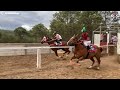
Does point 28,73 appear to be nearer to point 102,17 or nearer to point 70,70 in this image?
point 70,70

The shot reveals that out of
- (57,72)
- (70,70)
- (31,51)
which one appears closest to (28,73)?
(57,72)

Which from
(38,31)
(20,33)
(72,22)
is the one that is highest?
(72,22)

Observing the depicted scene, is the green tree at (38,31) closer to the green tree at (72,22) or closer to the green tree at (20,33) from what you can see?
the green tree at (20,33)

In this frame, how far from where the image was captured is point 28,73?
9.77 meters

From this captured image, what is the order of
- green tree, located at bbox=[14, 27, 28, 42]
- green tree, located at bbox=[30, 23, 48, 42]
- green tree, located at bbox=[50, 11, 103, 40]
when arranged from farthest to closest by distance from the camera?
green tree, located at bbox=[50, 11, 103, 40] → green tree, located at bbox=[30, 23, 48, 42] → green tree, located at bbox=[14, 27, 28, 42]

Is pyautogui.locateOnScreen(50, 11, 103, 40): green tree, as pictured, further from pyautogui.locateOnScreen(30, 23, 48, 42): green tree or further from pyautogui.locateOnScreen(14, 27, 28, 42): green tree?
pyautogui.locateOnScreen(14, 27, 28, 42): green tree

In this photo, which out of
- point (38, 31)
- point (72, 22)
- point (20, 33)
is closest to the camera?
point (20, 33)

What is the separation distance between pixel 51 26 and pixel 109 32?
15.2 feet

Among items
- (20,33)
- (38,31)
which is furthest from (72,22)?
(20,33)

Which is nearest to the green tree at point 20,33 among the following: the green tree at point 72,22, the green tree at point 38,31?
the green tree at point 38,31

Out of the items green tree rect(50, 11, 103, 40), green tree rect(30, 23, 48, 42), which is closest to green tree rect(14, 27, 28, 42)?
green tree rect(30, 23, 48, 42)

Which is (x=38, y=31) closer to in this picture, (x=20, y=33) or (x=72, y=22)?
(x=20, y=33)
